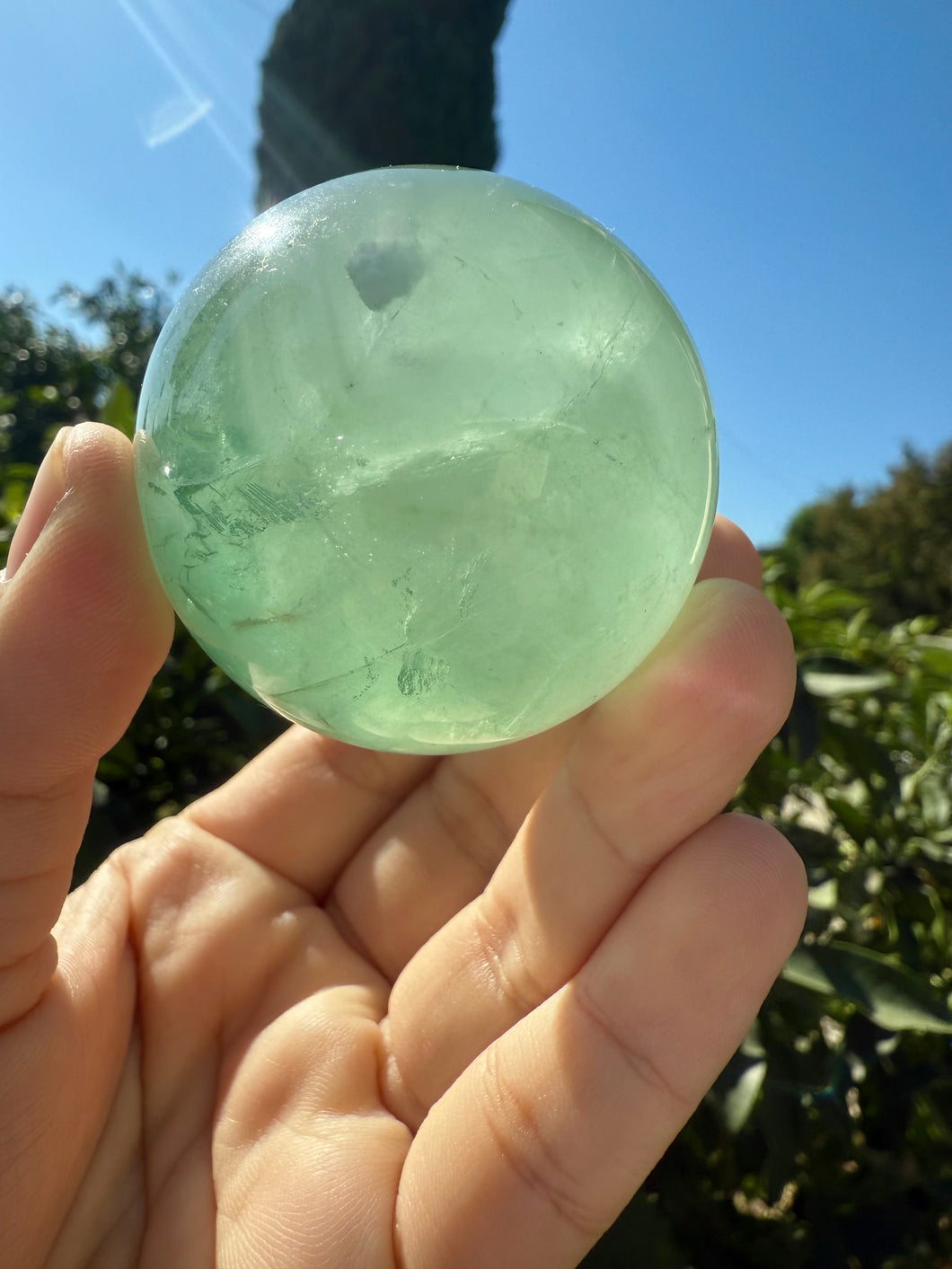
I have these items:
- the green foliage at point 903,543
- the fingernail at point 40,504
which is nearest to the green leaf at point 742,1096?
the fingernail at point 40,504

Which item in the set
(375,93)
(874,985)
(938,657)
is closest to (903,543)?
(375,93)

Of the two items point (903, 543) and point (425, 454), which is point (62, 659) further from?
point (903, 543)

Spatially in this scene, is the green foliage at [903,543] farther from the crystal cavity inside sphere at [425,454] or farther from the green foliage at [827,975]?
the crystal cavity inside sphere at [425,454]

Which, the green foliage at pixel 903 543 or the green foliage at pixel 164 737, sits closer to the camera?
the green foliage at pixel 164 737

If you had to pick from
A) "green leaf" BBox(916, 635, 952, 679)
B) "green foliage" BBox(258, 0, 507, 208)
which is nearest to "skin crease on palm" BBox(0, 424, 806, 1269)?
"green leaf" BBox(916, 635, 952, 679)

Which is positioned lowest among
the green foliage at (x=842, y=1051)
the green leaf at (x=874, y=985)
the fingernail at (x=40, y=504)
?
the green foliage at (x=842, y=1051)

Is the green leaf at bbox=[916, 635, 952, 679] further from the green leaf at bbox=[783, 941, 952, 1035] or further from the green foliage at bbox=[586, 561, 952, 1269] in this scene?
the green leaf at bbox=[783, 941, 952, 1035]
